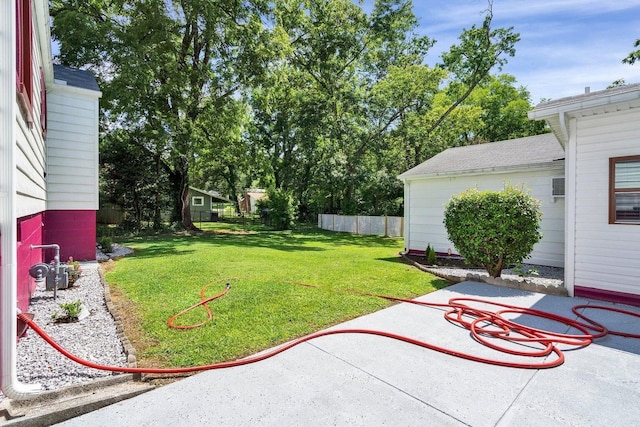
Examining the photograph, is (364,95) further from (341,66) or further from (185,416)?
(185,416)

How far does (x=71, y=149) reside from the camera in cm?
766

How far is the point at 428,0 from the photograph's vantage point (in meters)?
12.2

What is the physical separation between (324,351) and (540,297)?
431 cm

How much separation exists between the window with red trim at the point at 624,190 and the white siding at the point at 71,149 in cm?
1068

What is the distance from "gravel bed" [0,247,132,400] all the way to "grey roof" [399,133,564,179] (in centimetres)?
894

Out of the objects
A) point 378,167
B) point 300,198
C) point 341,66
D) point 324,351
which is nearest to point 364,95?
point 341,66

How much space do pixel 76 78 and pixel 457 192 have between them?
418 inches

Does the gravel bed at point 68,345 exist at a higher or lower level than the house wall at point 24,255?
lower

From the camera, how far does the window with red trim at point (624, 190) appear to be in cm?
502

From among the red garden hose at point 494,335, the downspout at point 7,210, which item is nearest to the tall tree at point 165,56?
the downspout at point 7,210

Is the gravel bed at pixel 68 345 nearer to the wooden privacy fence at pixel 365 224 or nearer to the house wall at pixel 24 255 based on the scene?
the house wall at pixel 24 255

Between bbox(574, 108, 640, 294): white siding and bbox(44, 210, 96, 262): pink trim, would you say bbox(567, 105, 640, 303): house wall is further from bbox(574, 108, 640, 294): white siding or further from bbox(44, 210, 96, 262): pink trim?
bbox(44, 210, 96, 262): pink trim

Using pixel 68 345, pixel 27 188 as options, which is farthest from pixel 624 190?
pixel 27 188

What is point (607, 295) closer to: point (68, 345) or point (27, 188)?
point (68, 345)
